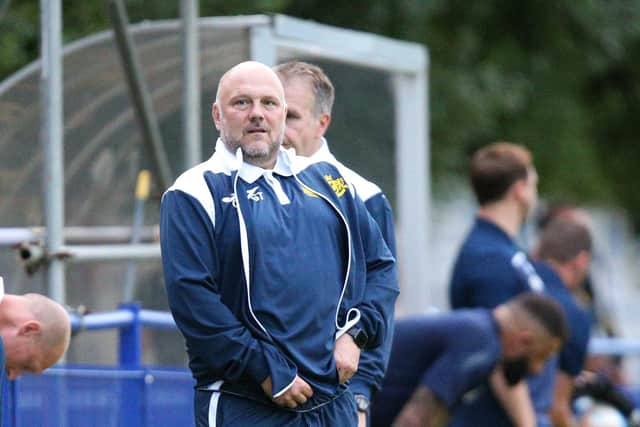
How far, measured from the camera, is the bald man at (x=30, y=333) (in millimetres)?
4281

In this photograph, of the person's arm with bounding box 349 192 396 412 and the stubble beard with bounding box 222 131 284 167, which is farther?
the person's arm with bounding box 349 192 396 412

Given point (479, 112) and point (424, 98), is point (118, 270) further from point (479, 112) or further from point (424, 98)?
point (479, 112)

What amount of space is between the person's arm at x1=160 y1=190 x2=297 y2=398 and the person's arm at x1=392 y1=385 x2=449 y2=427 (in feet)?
6.92

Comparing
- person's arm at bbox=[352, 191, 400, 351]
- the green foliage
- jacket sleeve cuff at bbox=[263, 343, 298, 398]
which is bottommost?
jacket sleeve cuff at bbox=[263, 343, 298, 398]

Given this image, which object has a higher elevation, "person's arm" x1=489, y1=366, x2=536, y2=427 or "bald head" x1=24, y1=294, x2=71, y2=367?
"bald head" x1=24, y1=294, x2=71, y2=367

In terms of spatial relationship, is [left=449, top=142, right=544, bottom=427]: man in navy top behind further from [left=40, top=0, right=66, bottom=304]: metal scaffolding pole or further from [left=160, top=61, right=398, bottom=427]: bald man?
[left=160, top=61, right=398, bottom=427]: bald man

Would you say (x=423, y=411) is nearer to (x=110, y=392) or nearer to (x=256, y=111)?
(x=110, y=392)

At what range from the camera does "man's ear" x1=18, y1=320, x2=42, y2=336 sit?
4289 mm

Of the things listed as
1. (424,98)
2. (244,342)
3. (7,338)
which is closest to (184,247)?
(244,342)

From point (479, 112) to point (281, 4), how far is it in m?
3.10

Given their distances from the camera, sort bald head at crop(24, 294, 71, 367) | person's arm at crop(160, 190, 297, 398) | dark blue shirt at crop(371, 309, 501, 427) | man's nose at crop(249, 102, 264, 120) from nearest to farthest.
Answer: person's arm at crop(160, 190, 297, 398) → man's nose at crop(249, 102, 264, 120) → bald head at crop(24, 294, 71, 367) → dark blue shirt at crop(371, 309, 501, 427)

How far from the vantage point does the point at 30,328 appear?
4309 millimetres

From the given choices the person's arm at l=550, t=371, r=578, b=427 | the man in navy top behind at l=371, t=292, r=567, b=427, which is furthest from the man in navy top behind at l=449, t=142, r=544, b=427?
the person's arm at l=550, t=371, r=578, b=427

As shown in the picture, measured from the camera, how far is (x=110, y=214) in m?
7.50
